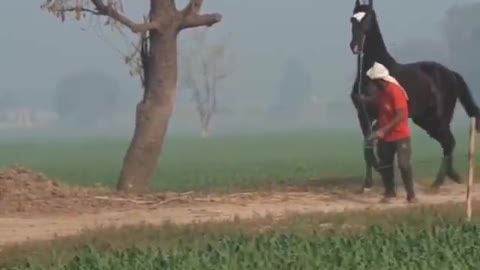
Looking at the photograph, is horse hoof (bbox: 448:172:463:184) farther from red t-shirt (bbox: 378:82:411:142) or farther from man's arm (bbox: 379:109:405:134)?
man's arm (bbox: 379:109:405:134)

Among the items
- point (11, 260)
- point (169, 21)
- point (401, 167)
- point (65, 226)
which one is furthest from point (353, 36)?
point (11, 260)

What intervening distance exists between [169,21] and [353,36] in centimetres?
380

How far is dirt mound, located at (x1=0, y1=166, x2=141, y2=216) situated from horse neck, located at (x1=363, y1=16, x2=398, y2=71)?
14.3 ft

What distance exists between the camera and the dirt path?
1675 cm

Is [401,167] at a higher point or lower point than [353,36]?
lower

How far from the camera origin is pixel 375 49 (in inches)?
792

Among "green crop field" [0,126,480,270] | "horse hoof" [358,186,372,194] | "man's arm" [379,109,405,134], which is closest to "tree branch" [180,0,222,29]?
"horse hoof" [358,186,372,194]

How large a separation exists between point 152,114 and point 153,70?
2.47 feet

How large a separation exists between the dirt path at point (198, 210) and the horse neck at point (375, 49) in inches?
81.4

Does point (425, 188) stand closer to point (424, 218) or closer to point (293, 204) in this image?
point (293, 204)

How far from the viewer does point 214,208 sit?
725 inches

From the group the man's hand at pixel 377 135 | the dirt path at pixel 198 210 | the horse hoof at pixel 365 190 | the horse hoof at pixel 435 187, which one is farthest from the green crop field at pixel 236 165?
the man's hand at pixel 377 135

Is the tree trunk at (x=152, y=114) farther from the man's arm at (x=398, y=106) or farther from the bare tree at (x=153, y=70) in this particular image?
the man's arm at (x=398, y=106)

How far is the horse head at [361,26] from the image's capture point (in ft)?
64.4
